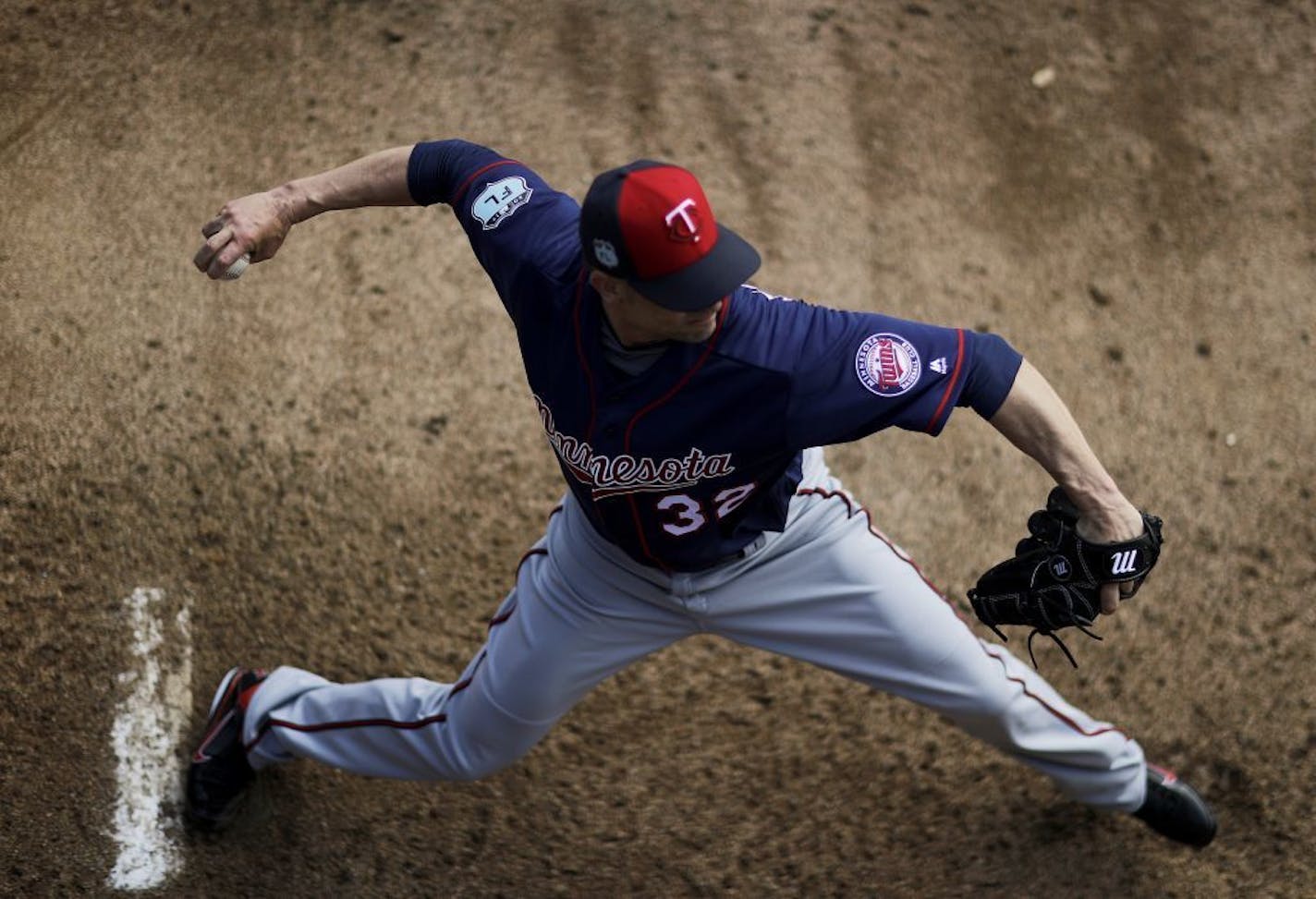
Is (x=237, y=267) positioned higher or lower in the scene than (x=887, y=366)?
higher

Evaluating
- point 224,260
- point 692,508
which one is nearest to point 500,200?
point 224,260

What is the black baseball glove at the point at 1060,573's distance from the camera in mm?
2742

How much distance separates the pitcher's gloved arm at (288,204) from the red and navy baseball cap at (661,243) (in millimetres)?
824

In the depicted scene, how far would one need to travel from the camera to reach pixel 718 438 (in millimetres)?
2736

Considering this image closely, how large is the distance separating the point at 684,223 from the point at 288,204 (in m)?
1.10

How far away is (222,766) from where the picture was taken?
3.59m

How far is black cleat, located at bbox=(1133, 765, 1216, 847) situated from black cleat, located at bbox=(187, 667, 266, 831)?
2540 mm

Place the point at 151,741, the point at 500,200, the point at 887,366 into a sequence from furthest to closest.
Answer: the point at 151,741 < the point at 500,200 < the point at 887,366

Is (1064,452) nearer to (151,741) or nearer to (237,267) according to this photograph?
(237,267)

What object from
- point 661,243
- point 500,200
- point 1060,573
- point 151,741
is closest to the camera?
point 661,243

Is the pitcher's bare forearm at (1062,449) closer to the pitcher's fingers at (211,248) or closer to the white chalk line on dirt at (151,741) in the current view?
the pitcher's fingers at (211,248)

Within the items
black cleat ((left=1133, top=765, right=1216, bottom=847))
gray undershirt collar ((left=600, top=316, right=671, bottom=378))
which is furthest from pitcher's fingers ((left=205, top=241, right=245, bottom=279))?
black cleat ((left=1133, top=765, right=1216, bottom=847))

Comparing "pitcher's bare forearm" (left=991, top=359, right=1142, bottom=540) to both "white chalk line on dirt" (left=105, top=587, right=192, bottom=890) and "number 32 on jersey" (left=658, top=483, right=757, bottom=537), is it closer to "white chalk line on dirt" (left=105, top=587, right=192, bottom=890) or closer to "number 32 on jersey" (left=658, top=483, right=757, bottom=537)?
"number 32 on jersey" (left=658, top=483, right=757, bottom=537)

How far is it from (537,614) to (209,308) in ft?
6.50
